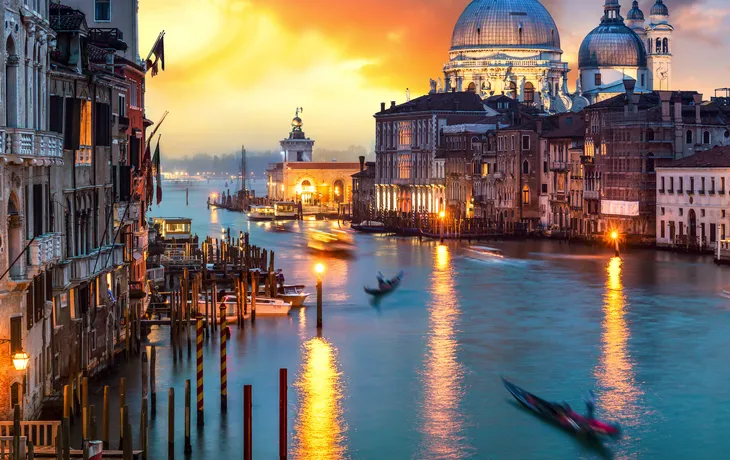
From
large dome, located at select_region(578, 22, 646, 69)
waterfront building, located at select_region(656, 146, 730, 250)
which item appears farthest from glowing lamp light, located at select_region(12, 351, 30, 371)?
large dome, located at select_region(578, 22, 646, 69)

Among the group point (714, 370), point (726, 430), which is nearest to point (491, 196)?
point (714, 370)

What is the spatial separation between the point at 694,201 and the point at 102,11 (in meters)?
33.1

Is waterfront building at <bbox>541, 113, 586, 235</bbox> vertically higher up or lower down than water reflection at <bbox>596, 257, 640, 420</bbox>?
higher up

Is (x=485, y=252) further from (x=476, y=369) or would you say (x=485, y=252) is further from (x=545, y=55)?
(x=545, y=55)

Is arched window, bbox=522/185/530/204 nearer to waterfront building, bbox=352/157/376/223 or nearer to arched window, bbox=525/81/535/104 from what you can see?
waterfront building, bbox=352/157/376/223

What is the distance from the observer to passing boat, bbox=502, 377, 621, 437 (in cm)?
2278

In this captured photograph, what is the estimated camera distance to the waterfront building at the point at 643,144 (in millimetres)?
64188

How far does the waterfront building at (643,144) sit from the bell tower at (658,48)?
150 ft

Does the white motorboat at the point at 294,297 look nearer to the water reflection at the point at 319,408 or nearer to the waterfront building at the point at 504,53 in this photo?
the water reflection at the point at 319,408

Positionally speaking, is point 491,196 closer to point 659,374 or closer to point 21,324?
point 659,374

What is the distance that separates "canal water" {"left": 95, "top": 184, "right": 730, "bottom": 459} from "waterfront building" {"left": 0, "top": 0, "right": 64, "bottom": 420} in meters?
3.32

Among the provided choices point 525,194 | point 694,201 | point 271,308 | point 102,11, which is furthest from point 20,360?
point 525,194

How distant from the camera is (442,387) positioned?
27094mm

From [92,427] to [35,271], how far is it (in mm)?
2118
